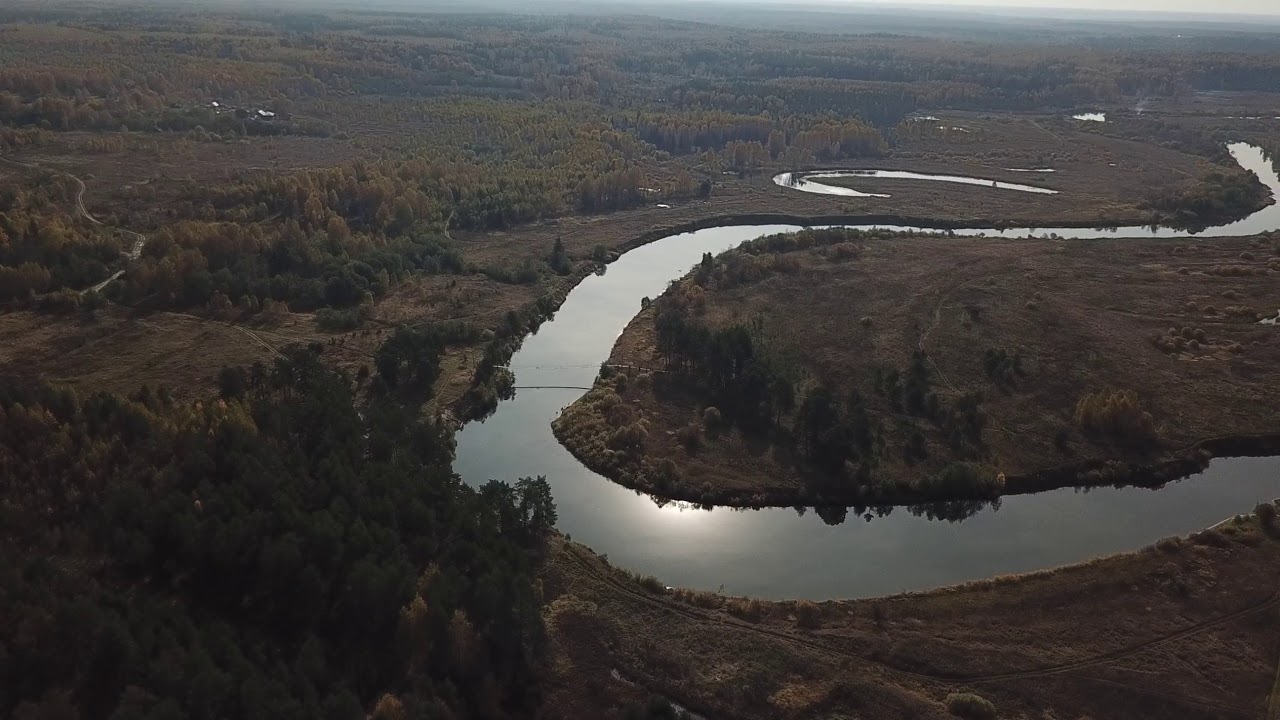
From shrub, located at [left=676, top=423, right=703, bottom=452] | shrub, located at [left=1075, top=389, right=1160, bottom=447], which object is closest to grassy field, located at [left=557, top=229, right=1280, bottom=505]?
shrub, located at [left=676, top=423, right=703, bottom=452]

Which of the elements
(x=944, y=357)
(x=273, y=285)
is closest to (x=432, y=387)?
(x=273, y=285)

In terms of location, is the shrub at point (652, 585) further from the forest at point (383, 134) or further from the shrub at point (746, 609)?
the forest at point (383, 134)

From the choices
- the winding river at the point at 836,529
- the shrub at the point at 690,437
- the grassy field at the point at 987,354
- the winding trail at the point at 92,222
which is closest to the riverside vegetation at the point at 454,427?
the shrub at the point at 690,437

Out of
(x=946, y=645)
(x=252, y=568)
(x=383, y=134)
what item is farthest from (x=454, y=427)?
(x=383, y=134)

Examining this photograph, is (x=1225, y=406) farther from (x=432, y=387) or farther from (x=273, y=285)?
(x=273, y=285)

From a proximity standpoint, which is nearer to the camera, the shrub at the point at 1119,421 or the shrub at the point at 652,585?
the shrub at the point at 652,585
